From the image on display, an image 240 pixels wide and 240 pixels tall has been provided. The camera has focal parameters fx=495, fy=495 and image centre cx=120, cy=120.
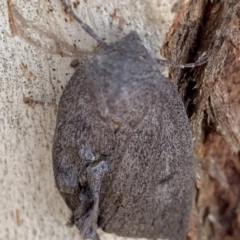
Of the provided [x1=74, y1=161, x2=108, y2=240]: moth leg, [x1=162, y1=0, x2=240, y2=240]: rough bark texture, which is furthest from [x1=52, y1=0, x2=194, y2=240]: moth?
[x1=162, y1=0, x2=240, y2=240]: rough bark texture

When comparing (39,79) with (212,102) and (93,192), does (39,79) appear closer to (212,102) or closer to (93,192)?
(93,192)

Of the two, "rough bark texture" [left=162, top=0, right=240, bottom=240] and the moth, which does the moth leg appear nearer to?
the moth

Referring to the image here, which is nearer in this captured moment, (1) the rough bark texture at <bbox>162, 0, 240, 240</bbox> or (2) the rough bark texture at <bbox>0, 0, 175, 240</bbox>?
(2) the rough bark texture at <bbox>0, 0, 175, 240</bbox>

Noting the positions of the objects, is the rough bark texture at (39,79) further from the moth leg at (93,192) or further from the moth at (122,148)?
→ the moth leg at (93,192)

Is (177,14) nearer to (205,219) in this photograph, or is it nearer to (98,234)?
(98,234)

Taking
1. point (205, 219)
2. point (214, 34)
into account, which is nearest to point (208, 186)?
point (205, 219)

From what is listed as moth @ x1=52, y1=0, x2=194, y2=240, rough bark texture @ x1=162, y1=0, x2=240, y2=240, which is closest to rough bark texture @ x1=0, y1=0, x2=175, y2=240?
moth @ x1=52, y1=0, x2=194, y2=240

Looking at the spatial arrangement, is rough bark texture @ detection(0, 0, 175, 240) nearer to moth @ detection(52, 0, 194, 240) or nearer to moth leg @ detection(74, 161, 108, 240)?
moth @ detection(52, 0, 194, 240)
